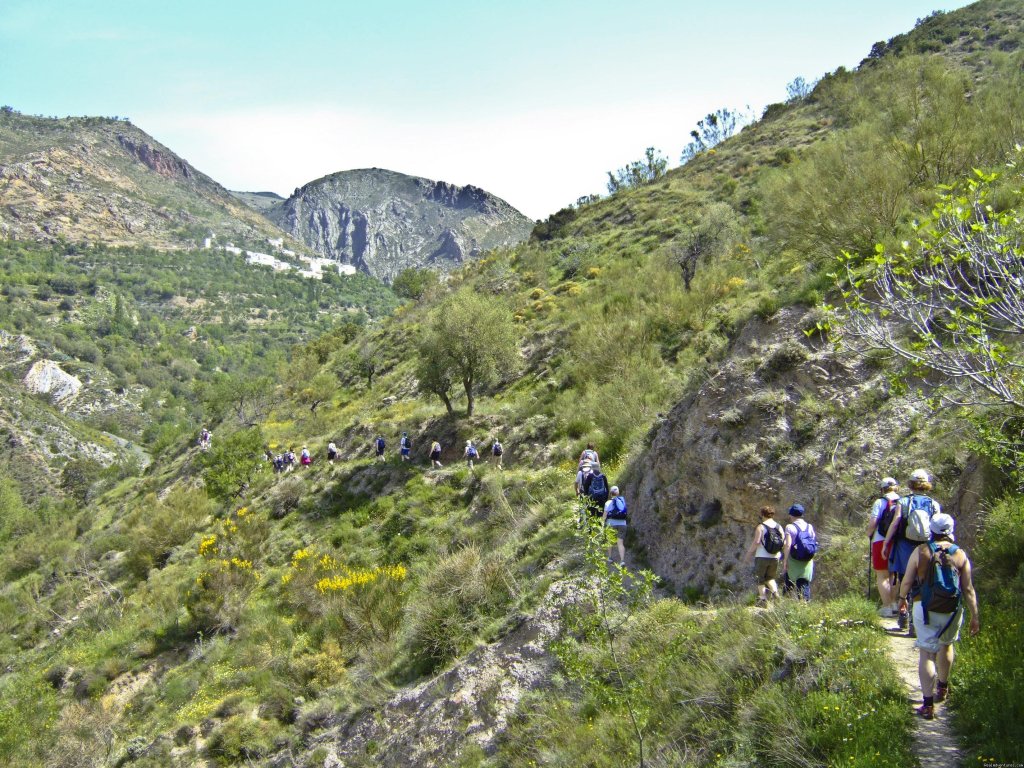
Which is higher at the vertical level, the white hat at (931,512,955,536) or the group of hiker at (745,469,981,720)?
the white hat at (931,512,955,536)

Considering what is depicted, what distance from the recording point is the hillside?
5.16 m

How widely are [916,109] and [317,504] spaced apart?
21017mm

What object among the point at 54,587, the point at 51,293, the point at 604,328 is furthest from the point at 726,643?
the point at 51,293

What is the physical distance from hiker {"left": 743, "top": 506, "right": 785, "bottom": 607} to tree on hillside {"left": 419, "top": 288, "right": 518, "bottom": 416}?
14.6m

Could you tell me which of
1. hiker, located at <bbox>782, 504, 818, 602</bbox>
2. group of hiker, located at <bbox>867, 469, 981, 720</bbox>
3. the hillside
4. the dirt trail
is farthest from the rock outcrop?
group of hiker, located at <bbox>867, 469, 981, 720</bbox>

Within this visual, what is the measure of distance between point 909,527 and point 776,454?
324cm

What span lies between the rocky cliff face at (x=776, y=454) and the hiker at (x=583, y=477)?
1143 millimetres

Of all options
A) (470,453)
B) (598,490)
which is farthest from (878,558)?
(470,453)

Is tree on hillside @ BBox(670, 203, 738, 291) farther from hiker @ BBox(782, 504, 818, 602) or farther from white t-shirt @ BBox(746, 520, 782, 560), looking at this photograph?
hiker @ BBox(782, 504, 818, 602)

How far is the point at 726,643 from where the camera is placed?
5.60m

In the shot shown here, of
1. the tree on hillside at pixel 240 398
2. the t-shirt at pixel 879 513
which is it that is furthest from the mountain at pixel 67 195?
the t-shirt at pixel 879 513

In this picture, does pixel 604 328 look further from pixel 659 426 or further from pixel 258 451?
pixel 258 451

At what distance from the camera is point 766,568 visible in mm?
6344

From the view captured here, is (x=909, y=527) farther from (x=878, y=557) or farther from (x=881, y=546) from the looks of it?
(x=878, y=557)
